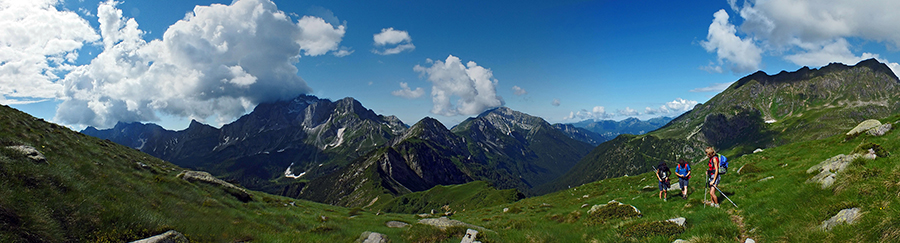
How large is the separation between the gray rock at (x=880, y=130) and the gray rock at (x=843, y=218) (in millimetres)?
36812

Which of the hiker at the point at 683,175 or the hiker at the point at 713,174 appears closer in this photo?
the hiker at the point at 713,174

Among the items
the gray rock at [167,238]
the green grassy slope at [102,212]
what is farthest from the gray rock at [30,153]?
the gray rock at [167,238]

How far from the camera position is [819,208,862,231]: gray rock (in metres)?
8.74

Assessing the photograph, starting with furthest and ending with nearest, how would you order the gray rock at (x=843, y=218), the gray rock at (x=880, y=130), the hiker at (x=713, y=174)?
the gray rock at (x=880, y=130), the hiker at (x=713, y=174), the gray rock at (x=843, y=218)

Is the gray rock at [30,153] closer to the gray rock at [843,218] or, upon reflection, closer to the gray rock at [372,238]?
the gray rock at [372,238]

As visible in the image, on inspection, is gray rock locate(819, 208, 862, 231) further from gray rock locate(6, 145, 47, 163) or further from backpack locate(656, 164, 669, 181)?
gray rock locate(6, 145, 47, 163)

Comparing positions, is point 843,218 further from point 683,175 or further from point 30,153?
point 30,153

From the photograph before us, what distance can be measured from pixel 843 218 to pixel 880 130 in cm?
3808

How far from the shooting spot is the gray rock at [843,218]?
874 centimetres

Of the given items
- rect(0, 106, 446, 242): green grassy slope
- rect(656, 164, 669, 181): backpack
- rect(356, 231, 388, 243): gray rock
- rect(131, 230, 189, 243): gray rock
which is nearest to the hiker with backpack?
rect(656, 164, 669, 181): backpack

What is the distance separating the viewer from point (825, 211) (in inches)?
391

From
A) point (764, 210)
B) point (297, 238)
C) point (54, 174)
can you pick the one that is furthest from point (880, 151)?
point (54, 174)

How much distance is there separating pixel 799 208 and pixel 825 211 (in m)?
2.00

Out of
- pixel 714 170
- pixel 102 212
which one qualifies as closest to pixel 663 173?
pixel 714 170
